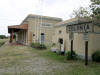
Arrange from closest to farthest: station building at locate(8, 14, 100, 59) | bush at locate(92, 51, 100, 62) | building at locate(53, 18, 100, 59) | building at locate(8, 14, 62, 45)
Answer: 1. building at locate(53, 18, 100, 59)
2. bush at locate(92, 51, 100, 62)
3. station building at locate(8, 14, 100, 59)
4. building at locate(8, 14, 62, 45)

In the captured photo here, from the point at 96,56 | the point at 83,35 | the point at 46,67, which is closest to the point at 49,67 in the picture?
the point at 46,67

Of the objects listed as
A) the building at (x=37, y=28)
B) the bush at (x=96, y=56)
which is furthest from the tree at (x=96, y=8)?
the building at (x=37, y=28)

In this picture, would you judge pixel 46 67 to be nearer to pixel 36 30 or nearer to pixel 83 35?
pixel 83 35

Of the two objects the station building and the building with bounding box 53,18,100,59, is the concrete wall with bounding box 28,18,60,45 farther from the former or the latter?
the building with bounding box 53,18,100,59

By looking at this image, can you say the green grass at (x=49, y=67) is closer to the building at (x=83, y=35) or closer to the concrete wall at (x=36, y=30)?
the building at (x=83, y=35)

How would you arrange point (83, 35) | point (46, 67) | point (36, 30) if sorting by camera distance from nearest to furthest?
point (46, 67) < point (83, 35) < point (36, 30)

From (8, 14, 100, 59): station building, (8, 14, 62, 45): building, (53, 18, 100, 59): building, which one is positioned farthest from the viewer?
(8, 14, 62, 45): building

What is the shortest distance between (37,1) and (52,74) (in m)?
14.7

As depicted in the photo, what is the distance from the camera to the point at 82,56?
25.7ft

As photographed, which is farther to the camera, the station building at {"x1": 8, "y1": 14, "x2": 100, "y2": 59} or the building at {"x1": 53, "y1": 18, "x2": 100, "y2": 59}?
the station building at {"x1": 8, "y1": 14, "x2": 100, "y2": 59}

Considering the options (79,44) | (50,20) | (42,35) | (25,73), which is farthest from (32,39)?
(25,73)

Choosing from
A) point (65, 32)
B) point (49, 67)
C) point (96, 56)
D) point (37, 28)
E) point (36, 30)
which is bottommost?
point (49, 67)

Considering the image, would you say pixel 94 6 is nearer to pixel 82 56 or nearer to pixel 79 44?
pixel 79 44

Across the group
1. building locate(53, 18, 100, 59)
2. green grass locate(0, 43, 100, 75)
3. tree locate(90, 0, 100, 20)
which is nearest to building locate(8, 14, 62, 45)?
building locate(53, 18, 100, 59)
